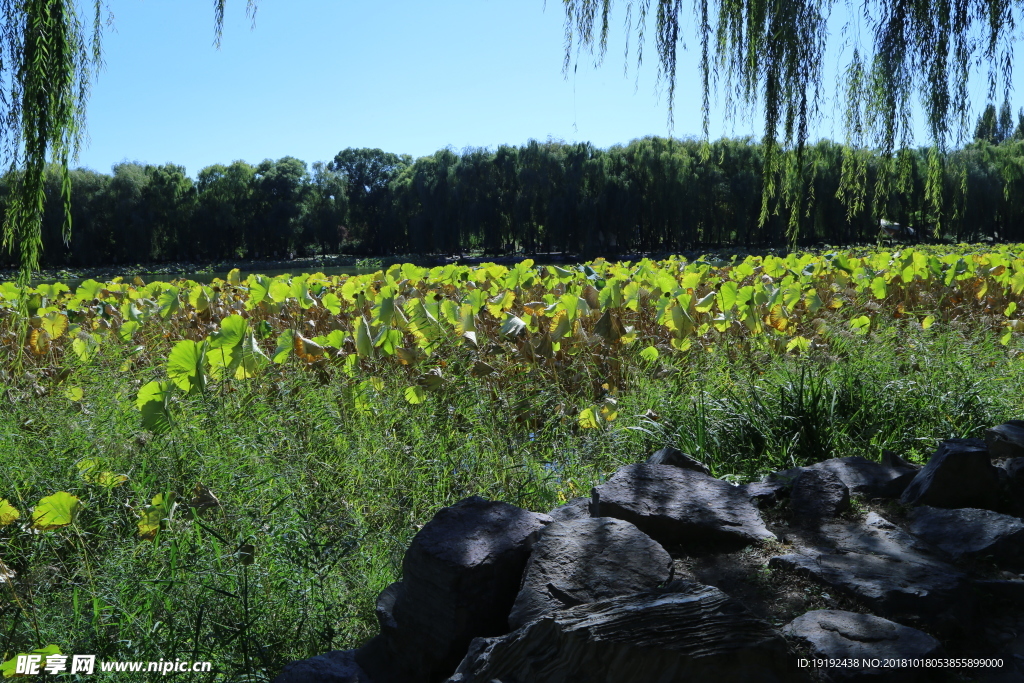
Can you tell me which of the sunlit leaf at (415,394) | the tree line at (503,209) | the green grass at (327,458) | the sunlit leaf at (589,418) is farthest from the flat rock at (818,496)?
the tree line at (503,209)

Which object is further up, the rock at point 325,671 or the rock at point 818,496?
the rock at point 818,496

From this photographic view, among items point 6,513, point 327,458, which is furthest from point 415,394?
point 6,513

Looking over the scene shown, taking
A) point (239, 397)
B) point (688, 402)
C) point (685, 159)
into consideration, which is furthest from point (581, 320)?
point (685, 159)

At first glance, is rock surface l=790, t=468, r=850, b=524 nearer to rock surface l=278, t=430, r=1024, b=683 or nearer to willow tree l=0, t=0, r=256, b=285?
rock surface l=278, t=430, r=1024, b=683

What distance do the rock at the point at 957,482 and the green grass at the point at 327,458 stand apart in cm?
69

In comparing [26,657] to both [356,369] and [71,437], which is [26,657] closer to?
[71,437]

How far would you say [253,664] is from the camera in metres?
1.69

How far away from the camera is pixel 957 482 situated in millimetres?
2006

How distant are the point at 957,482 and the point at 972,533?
27 centimetres

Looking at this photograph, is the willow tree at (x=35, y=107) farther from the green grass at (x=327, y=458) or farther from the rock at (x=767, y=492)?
the rock at (x=767, y=492)

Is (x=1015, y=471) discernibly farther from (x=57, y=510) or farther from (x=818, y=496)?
(x=57, y=510)

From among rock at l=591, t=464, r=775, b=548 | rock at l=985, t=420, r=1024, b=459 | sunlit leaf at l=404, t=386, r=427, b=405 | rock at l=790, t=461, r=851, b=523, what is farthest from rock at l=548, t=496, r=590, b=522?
sunlit leaf at l=404, t=386, r=427, b=405

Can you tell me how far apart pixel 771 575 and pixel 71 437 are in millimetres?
2747

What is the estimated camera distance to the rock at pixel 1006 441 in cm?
233
